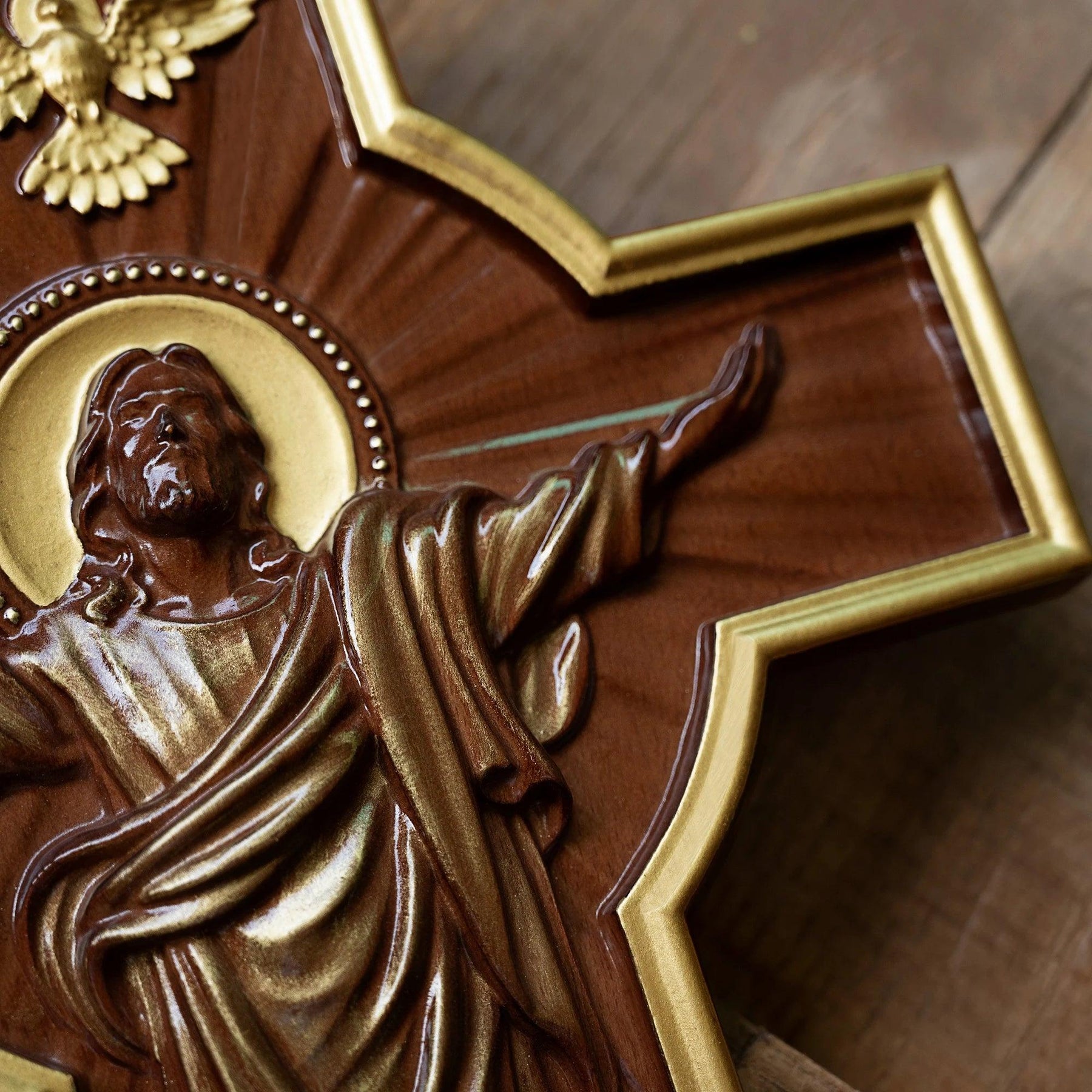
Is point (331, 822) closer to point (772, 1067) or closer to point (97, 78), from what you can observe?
point (772, 1067)

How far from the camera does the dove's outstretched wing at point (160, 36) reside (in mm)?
1045

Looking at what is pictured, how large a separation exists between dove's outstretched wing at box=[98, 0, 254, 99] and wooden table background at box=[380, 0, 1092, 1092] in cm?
40

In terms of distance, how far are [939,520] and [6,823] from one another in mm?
826

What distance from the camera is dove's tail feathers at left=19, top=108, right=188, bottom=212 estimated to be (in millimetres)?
1008

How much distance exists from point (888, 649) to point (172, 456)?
820 millimetres

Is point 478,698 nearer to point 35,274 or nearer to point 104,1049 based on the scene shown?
point 104,1049

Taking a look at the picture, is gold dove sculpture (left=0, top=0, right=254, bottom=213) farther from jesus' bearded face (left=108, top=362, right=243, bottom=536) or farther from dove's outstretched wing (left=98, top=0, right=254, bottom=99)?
jesus' bearded face (left=108, top=362, right=243, bottom=536)

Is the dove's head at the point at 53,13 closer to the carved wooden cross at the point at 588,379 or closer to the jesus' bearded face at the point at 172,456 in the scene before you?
the carved wooden cross at the point at 588,379

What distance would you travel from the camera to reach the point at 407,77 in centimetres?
146

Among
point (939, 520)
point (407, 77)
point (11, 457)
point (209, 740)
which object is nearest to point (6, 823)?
point (209, 740)

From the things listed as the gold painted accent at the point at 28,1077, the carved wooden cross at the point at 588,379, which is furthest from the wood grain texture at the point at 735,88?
the gold painted accent at the point at 28,1077

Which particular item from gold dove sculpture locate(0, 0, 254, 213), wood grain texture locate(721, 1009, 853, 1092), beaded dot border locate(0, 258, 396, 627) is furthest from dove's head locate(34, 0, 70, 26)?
wood grain texture locate(721, 1009, 853, 1092)

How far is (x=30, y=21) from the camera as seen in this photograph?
40.8 inches

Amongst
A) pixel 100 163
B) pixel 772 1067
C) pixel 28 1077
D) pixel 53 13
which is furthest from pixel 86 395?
pixel 772 1067
